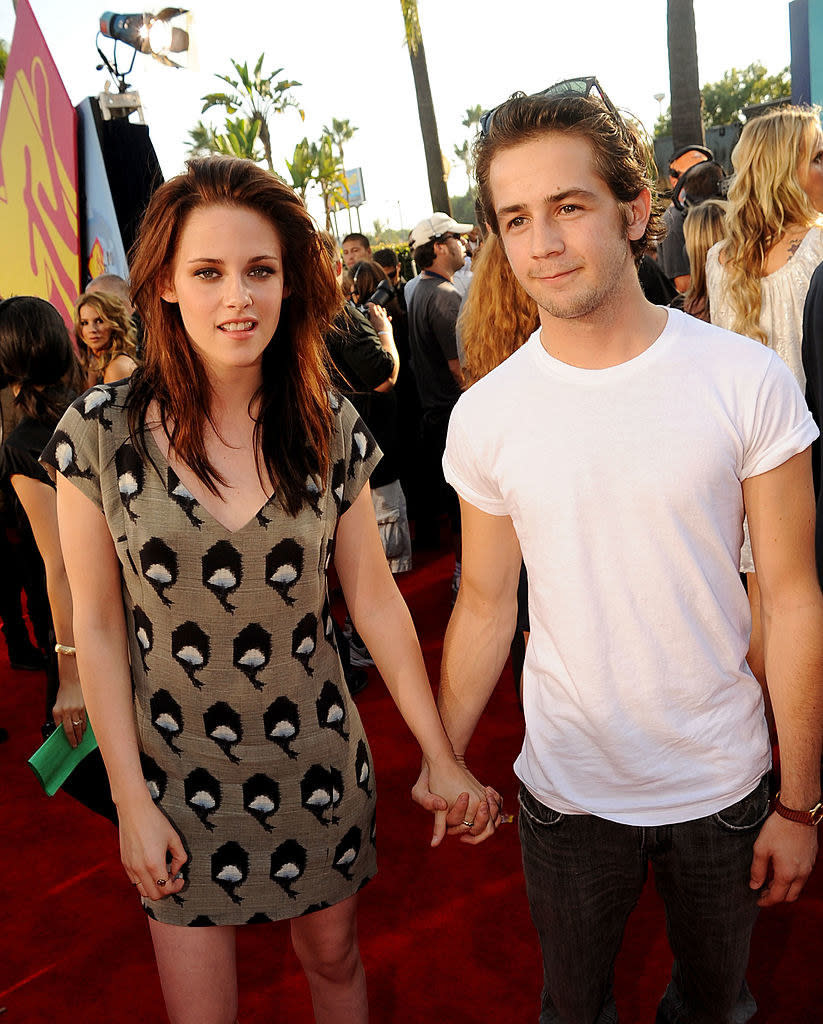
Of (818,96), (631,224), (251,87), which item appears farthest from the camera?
(251,87)

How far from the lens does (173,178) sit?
183 cm

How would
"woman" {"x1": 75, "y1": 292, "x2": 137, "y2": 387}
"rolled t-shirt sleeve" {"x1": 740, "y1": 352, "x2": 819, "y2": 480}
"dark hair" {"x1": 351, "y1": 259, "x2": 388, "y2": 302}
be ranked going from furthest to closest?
"dark hair" {"x1": 351, "y1": 259, "x2": 388, "y2": 302}, "woman" {"x1": 75, "y1": 292, "x2": 137, "y2": 387}, "rolled t-shirt sleeve" {"x1": 740, "y1": 352, "x2": 819, "y2": 480}

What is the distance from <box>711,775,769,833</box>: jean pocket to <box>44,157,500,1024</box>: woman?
493 mm

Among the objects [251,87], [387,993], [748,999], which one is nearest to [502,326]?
[748,999]

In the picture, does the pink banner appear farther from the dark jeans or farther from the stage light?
the dark jeans

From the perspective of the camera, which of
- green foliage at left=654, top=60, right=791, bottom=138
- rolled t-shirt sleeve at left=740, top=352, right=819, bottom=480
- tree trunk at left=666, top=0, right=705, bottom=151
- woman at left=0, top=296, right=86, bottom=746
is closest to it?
rolled t-shirt sleeve at left=740, top=352, right=819, bottom=480

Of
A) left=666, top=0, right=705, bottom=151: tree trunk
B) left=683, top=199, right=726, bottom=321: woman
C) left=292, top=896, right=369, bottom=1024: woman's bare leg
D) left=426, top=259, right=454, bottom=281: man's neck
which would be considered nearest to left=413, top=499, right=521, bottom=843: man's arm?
left=292, top=896, right=369, bottom=1024: woman's bare leg

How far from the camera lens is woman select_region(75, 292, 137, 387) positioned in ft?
15.9

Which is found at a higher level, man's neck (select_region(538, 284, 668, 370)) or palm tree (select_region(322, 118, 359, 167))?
palm tree (select_region(322, 118, 359, 167))

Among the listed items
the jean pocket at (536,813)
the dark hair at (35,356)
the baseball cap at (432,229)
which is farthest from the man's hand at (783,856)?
the baseball cap at (432,229)

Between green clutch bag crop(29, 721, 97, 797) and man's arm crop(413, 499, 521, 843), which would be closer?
Answer: man's arm crop(413, 499, 521, 843)

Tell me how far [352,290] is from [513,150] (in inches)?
223

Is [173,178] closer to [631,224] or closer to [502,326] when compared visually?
[631,224]

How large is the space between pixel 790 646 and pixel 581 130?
0.96 meters
